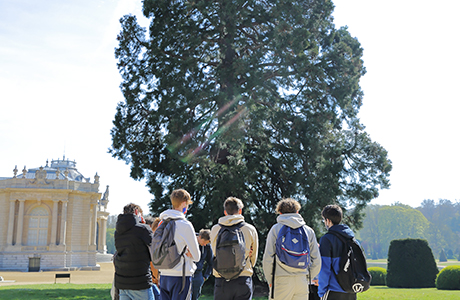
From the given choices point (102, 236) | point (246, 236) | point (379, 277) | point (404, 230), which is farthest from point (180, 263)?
point (404, 230)

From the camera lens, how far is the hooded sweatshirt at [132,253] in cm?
511

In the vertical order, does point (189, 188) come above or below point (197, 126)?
below

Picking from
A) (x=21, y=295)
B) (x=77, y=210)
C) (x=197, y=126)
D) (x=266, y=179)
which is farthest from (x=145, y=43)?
(x=77, y=210)

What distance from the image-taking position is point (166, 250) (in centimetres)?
500

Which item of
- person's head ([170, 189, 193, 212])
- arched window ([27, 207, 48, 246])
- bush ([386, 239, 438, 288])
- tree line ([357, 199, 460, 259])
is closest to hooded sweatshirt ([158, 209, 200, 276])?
person's head ([170, 189, 193, 212])

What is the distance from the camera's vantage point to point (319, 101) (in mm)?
16516

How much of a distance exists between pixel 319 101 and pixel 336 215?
12055mm

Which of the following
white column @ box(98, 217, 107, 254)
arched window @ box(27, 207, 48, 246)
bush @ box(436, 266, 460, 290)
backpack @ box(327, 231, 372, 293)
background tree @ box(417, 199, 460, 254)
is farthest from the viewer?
background tree @ box(417, 199, 460, 254)

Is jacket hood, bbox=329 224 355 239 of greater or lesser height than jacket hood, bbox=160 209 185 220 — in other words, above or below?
below

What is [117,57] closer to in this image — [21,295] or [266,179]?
[266,179]

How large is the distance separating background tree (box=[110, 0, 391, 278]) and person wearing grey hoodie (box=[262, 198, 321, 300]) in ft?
29.3

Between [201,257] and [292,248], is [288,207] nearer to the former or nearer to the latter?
[292,248]

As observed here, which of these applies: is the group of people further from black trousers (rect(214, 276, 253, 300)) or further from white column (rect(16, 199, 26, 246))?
white column (rect(16, 199, 26, 246))

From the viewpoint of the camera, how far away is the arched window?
150ft
